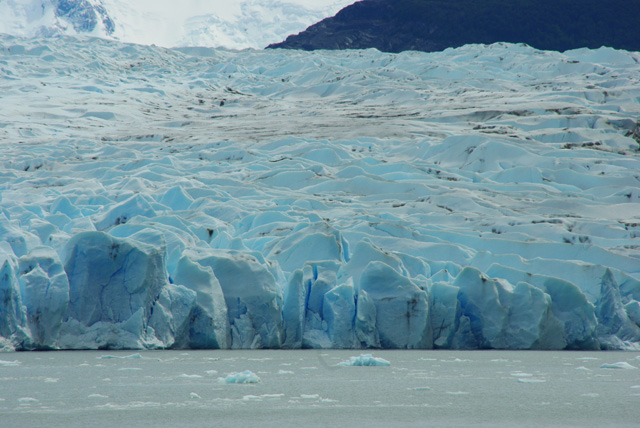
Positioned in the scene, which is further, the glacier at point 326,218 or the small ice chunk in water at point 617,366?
the glacier at point 326,218

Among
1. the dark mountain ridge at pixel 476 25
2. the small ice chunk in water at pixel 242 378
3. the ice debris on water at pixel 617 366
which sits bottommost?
the ice debris on water at pixel 617 366

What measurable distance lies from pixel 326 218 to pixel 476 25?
37832mm

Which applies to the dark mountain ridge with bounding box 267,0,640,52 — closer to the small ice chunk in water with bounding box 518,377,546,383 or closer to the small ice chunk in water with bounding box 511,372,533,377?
the small ice chunk in water with bounding box 511,372,533,377

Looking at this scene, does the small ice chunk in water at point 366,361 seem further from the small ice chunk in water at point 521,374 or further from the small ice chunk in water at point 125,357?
the small ice chunk in water at point 125,357

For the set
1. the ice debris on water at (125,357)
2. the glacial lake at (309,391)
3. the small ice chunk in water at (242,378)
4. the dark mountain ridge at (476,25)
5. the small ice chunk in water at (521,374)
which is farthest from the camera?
the dark mountain ridge at (476,25)

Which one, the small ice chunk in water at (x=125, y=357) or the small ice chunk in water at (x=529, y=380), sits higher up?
the small ice chunk in water at (x=529, y=380)

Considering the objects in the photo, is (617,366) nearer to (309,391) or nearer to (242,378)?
(309,391)

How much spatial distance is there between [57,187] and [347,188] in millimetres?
4971

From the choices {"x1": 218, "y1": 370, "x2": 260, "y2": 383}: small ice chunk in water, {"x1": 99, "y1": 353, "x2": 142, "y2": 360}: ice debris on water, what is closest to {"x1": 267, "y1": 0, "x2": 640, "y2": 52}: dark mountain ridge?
{"x1": 99, "y1": 353, "x2": 142, "y2": 360}: ice debris on water

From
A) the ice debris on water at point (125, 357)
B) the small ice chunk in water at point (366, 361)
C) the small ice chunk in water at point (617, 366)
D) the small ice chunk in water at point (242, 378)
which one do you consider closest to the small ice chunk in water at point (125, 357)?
the ice debris on water at point (125, 357)

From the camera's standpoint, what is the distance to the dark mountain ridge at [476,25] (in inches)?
1636

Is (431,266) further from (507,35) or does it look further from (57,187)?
(507,35)

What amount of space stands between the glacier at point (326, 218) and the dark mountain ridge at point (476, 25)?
794 inches

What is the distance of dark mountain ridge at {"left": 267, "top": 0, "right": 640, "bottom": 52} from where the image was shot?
4156cm
